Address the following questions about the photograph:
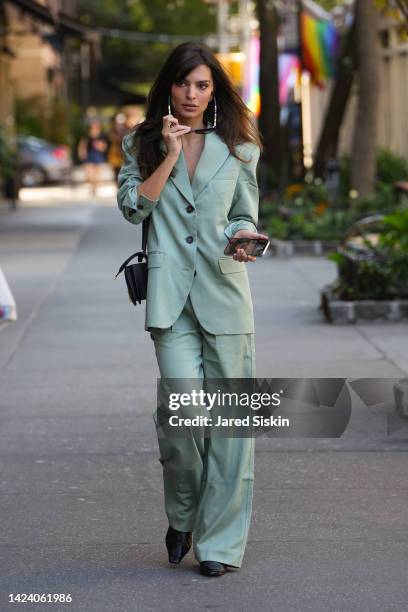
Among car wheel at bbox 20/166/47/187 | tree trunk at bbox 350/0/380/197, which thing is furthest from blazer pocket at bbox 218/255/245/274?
car wheel at bbox 20/166/47/187

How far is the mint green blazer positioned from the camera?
200 inches

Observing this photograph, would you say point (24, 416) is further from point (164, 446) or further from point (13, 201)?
point (13, 201)

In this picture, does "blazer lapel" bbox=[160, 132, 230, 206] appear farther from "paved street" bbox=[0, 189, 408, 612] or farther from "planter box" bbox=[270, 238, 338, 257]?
"planter box" bbox=[270, 238, 338, 257]

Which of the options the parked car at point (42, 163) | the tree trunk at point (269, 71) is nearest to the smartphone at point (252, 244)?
the tree trunk at point (269, 71)

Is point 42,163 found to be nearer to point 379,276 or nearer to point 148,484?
point 379,276

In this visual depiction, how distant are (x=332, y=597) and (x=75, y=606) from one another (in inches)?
33.6

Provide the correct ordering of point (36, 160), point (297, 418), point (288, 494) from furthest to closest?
1. point (36, 160)
2. point (297, 418)
3. point (288, 494)

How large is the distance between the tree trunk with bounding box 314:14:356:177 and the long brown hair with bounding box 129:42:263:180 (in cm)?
1868

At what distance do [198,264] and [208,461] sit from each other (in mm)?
689

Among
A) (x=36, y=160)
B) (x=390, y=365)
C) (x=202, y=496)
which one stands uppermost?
(x=202, y=496)

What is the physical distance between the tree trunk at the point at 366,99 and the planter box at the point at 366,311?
26.7 feet

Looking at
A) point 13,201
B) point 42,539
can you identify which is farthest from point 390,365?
point 13,201

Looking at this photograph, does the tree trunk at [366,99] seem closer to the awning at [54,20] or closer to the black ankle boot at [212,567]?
the awning at [54,20]

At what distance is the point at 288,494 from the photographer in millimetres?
6367
